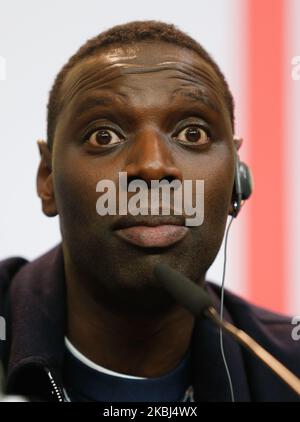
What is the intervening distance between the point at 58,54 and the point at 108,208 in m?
0.66

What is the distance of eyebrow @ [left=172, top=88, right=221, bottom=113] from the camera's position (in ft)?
3.36

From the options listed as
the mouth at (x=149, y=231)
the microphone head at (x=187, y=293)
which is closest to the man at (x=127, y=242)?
the mouth at (x=149, y=231)

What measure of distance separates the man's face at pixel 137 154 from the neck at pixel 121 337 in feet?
0.22

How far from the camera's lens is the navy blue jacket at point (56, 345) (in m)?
1.04

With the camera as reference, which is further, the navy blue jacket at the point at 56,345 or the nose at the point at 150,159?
the navy blue jacket at the point at 56,345

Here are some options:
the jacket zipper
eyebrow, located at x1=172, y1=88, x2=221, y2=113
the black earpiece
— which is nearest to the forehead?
eyebrow, located at x1=172, y1=88, x2=221, y2=113

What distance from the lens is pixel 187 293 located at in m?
0.75

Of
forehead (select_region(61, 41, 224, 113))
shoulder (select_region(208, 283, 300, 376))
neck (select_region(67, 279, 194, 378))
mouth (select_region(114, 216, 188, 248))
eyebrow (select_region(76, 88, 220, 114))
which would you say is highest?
forehead (select_region(61, 41, 224, 113))

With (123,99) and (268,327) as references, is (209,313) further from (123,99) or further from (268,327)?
(268,327)

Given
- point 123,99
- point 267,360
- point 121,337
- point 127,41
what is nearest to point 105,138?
point 123,99

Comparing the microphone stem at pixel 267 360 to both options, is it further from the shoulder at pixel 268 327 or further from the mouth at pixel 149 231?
the shoulder at pixel 268 327

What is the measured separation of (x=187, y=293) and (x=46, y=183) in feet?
1.58

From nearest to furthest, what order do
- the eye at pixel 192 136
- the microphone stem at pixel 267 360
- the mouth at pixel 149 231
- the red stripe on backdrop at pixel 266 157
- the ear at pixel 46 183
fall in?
1. the microphone stem at pixel 267 360
2. the mouth at pixel 149 231
3. the eye at pixel 192 136
4. the ear at pixel 46 183
5. the red stripe on backdrop at pixel 266 157

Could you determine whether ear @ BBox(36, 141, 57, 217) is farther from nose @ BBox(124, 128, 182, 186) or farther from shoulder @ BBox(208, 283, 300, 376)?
shoulder @ BBox(208, 283, 300, 376)
